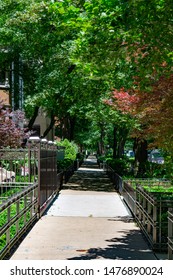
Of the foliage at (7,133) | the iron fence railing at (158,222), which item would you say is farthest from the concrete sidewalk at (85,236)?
the foliage at (7,133)

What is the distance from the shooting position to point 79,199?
20297mm

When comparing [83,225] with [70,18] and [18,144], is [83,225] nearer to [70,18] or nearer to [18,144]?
[70,18]

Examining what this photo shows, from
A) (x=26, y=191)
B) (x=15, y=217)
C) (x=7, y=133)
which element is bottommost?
(x=15, y=217)

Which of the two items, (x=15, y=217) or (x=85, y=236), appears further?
(x=85, y=236)

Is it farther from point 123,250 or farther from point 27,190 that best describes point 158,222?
point 27,190

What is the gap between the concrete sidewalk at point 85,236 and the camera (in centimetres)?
912

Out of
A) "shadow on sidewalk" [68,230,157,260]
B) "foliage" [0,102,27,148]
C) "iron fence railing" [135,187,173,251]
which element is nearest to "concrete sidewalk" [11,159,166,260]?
"shadow on sidewalk" [68,230,157,260]

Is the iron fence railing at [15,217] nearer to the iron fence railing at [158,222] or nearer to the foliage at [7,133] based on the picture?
the iron fence railing at [158,222]

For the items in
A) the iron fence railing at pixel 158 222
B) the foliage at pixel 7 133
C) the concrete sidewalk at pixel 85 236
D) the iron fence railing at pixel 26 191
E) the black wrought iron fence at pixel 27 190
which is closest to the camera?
the concrete sidewalk at pixel 85 236

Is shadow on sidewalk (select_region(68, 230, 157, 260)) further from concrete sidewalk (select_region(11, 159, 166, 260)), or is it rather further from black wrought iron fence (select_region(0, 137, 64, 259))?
black wrought iron fence (select_region(0, 137, 64, 259))

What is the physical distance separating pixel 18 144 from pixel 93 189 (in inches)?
250

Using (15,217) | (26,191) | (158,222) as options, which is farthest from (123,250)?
(26,191)

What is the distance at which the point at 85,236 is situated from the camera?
11.2 meters

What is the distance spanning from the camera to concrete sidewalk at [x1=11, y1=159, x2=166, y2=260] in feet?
29.9
